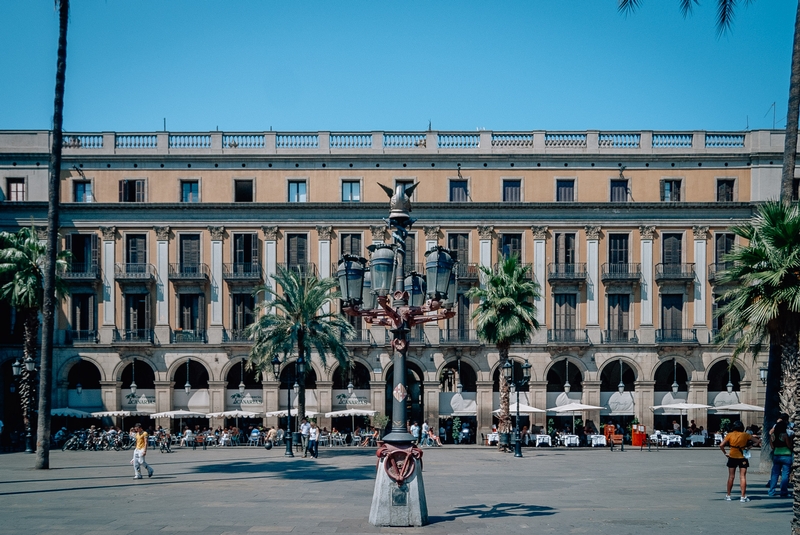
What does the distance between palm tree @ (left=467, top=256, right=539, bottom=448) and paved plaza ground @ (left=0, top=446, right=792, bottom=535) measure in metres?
8.01

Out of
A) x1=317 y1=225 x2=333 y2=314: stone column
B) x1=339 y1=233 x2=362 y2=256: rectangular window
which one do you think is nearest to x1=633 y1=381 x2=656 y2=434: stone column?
x1=339 y1=233 x2=362 y2=256: rectangular window

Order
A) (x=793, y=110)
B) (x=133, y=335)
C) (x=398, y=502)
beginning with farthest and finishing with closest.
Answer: (x=133, y=335), (x=793, y=110), (x=398, y=502)

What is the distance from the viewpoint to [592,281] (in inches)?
1998

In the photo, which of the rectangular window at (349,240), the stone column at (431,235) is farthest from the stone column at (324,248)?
the stone column at (431,235)

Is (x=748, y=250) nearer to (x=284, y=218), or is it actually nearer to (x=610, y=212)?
(x=610, y=212)

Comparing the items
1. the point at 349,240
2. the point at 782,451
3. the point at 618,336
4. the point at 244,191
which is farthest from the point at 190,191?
the point at 782,451

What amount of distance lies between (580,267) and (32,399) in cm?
3031

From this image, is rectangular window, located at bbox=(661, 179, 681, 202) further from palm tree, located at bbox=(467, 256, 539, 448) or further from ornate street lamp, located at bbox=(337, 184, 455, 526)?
ornate street lamp, located at bbox=(337, 184, 455, 526)

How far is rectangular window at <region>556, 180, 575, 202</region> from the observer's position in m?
51.3

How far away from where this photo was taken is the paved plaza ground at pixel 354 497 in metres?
17.5

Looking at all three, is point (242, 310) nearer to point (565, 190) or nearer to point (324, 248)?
point (324, 248)

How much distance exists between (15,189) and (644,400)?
38.7 m

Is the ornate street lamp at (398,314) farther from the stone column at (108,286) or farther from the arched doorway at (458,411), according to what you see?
the stone column at (108,286)

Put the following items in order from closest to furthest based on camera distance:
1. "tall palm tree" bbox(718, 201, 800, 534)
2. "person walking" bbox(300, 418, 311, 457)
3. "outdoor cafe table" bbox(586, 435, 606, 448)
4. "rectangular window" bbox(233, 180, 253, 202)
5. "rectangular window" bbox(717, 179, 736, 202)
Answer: "tall palm tree" bbox(718, 201, 800, 534), "person walking" bbox(300, 418, 311, 457), "outdoor cafe table" bbox(586, 435, 606, 448), "rectangular window" bbox(717, 179, 736, 202), "rectangular window" bbox(233, 180, 253, 202)
